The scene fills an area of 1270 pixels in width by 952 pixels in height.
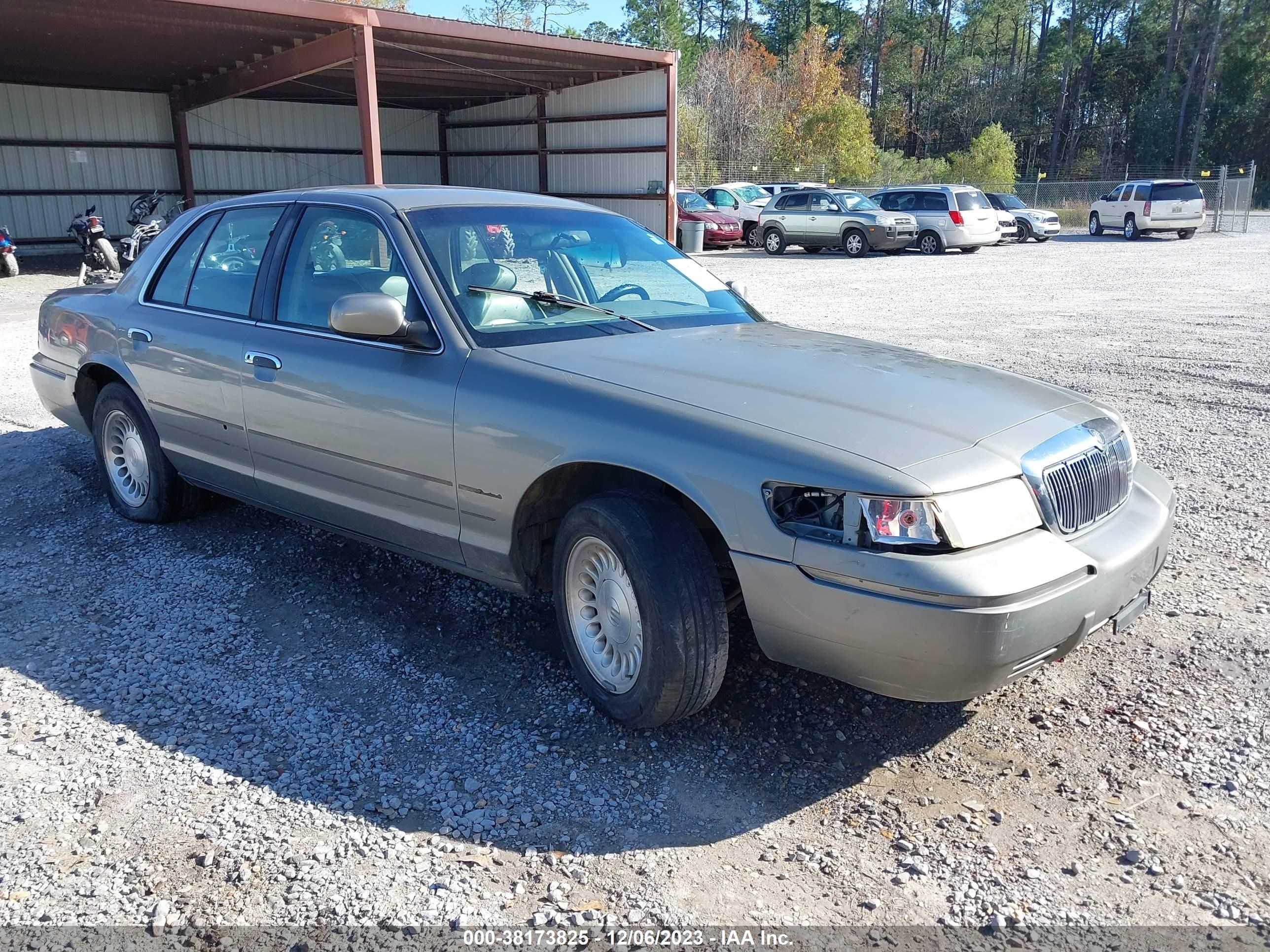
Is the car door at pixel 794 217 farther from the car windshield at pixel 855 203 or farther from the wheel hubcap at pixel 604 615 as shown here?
the wheel hubcap at pixel 604 615

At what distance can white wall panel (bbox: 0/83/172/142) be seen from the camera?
2302 centimetres

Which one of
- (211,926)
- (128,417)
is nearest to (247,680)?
(211,926)

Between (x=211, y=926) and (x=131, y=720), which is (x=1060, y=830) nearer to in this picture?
(x=211, y=926)

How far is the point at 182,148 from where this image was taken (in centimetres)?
2528

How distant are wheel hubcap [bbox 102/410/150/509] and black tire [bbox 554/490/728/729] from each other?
10.3 ft

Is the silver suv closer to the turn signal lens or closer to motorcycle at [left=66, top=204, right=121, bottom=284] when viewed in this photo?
motorcycle at [left=66, top=204, right=121, bottom=284]

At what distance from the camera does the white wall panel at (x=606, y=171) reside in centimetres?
2216

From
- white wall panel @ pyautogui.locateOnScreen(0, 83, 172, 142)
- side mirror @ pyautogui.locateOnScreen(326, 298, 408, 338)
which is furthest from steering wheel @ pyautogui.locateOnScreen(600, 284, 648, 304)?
white wall panel @ pyautogui.locateOnScreen(0, 83, 172, 142)

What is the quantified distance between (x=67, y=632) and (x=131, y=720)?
0.90 metres

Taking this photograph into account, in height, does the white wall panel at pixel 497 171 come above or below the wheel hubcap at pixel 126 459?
above

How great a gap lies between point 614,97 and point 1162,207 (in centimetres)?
1721

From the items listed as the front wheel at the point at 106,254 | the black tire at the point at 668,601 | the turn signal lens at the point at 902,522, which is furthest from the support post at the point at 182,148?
the turn signal lens at the point at 902,522

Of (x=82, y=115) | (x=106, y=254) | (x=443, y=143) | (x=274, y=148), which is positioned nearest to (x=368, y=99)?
(x=106, y=254)

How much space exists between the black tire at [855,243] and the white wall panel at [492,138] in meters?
8.17
